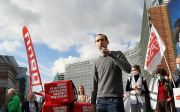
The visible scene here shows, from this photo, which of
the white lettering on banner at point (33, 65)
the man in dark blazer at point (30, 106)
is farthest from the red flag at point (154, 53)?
the man in dark blazer at point (30, 106)

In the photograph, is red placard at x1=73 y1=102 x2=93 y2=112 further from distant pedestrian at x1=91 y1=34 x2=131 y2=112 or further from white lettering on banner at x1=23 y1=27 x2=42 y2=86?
white lettering on banner at x1=23 y1=27 x2=42 y2=86

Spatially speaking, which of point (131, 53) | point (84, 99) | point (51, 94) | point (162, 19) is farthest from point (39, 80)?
point (131, 53)

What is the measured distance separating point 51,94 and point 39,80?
14.2 ft

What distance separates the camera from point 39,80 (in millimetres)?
11656

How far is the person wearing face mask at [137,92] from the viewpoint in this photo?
9.06 metres

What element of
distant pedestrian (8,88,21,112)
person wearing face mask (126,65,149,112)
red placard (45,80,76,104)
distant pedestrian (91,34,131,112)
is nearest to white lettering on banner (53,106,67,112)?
red placard (45,80,76,104)

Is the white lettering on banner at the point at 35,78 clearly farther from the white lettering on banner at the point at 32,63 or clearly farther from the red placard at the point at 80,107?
the red placard at the point at 80,107

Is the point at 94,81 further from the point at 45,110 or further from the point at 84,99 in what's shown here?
the point at 84,99

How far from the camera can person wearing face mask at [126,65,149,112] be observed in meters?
9.06

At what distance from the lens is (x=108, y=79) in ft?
17.7

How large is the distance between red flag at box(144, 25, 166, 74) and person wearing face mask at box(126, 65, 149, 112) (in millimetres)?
1256

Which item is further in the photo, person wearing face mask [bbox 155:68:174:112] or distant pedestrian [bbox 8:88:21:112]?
distant pedestrian [bbox 8:88:21:112]

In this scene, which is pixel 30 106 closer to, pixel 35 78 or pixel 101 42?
pixel 35 78

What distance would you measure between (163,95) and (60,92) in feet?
11.4
